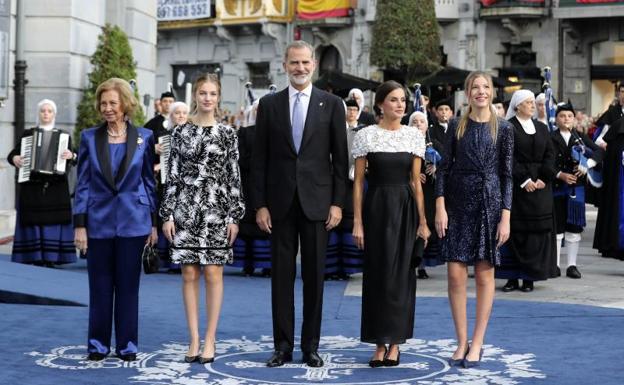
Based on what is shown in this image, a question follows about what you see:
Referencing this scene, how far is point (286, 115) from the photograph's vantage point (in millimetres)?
9070

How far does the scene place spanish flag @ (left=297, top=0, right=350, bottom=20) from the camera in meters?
46.7

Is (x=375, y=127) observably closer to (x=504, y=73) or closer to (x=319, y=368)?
(x=319, y=368)

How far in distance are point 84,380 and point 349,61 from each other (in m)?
39.2

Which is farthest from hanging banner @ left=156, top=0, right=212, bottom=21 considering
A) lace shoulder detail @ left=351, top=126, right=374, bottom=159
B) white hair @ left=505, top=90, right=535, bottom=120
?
lace shoulder detail @ left=351, top=126, right=374, bottom=159

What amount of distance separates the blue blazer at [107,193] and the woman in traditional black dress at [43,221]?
577 cm

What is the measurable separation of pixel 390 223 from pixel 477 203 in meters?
0.62

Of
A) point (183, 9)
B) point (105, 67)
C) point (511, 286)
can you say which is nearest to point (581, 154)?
point (511, 286)

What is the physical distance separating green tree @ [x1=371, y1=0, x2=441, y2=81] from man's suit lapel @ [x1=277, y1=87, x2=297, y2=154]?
31.6m

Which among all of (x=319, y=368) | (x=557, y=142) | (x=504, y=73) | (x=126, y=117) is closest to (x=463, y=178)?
(x=319, y=368)

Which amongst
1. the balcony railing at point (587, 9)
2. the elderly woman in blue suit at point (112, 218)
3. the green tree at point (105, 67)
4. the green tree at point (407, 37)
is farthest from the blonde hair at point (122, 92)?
the balcony railing at point (587, 9)

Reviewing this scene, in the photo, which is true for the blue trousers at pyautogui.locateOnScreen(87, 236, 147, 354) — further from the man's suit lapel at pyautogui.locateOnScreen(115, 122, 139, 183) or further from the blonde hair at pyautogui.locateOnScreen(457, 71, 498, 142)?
the blonde hair at pyautogui.locateOnScreen(457, 71, 498, 142)

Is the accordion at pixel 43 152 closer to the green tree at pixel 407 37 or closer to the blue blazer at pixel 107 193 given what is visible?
the blue blazer at pixel 107 193

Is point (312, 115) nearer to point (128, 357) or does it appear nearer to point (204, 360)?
point (204, 360)

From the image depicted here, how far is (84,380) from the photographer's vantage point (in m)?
8.28
